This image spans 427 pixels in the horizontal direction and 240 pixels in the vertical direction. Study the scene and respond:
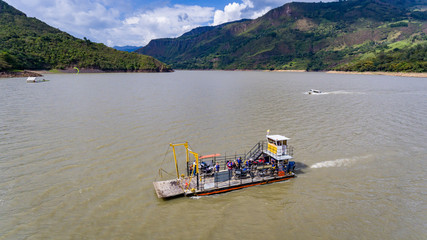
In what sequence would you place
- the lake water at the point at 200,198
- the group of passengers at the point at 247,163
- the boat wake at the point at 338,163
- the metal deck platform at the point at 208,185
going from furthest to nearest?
the boat wake at the point at 338,163 → the group of passengers at the point at 247,163 → the metal deck platform at the point at 208,185 → the lake water at the point at 200,198

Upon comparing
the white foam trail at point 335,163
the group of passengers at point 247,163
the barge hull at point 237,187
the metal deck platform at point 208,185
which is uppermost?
the group of passengers at point 247,163

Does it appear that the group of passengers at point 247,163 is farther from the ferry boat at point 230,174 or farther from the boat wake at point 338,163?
the boat wake at point 338,163

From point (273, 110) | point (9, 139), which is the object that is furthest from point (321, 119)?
point (9, 139)

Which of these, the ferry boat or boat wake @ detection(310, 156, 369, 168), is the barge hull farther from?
boat wake @ detection(310, 156, 369, 168)

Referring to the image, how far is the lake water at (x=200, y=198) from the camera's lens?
1608 centimetres

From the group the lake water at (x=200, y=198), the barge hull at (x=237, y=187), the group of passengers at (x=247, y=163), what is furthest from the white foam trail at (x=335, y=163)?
the group of passengers at (x=247, y=163)

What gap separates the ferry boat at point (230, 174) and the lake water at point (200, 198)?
75 cm

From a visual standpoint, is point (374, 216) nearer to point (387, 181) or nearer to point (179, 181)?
point (387, 181)

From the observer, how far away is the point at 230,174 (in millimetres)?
21875

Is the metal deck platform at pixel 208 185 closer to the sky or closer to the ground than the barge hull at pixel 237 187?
closer to the sky

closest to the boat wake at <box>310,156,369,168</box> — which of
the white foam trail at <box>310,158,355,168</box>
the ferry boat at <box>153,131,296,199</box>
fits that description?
the white foam trail at <box>310,158,355,168</box>

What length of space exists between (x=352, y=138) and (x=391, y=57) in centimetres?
21403

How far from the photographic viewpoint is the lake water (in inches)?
633

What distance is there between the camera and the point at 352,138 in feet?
114
